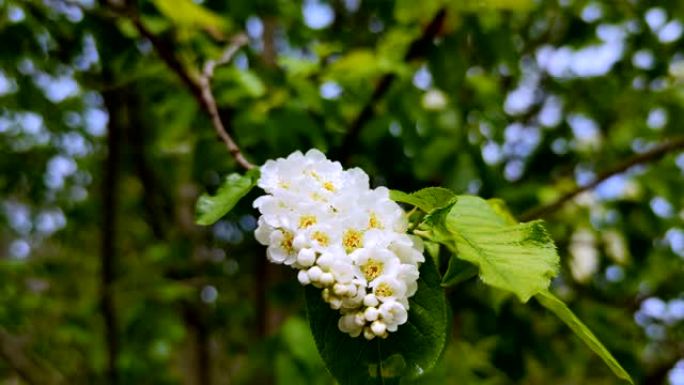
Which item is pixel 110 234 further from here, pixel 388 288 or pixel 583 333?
pixel 583 333

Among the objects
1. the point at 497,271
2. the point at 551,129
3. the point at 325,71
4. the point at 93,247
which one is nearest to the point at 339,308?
the point at 497,271

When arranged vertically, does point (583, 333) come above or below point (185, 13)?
below

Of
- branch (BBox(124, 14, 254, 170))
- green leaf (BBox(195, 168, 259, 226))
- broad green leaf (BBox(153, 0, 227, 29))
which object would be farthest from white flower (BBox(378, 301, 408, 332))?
broad green leaf (BBox(153, 0, 227, 29))

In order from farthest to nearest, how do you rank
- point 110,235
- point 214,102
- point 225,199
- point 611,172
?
point 110,235
point 611,172
point 214,102
point 225,199

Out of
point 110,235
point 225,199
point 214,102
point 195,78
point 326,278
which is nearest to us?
point 326,278

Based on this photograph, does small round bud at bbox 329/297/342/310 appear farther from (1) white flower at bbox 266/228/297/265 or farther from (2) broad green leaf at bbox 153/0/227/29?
(2) broad green leaf at bbox 153/0/227/29

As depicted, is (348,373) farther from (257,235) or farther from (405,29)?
(405,29)

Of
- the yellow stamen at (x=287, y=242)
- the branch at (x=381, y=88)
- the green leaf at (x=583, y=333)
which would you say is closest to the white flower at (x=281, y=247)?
the yellow stamen at (x=287, y=242)

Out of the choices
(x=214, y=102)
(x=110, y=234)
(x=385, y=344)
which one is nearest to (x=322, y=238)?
(x=385, y=344)
